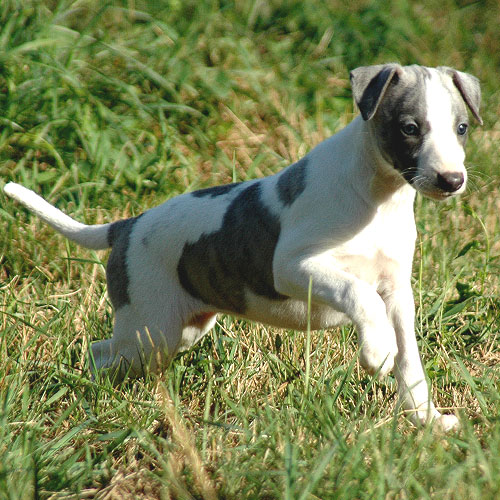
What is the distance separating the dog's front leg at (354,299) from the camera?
134 inches

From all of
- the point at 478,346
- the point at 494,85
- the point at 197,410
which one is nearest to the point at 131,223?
the point at 197,410

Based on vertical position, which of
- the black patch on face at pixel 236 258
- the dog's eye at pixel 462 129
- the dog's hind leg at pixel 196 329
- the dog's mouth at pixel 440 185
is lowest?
the dog's hind leg at pixel 196 329

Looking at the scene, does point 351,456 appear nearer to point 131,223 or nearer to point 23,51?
point 131,223

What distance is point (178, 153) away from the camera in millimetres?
6180

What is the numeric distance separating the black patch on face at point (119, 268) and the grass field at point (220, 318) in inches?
11.6

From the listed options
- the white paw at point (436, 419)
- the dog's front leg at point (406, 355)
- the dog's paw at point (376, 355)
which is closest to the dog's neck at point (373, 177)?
the dog's front leg at point (406, 355)

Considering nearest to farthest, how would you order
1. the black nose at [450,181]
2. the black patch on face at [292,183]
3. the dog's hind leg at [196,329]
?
the black nose at [450,181] < the black patch on face at [292,183] < the dog's hind leg at [196,329]

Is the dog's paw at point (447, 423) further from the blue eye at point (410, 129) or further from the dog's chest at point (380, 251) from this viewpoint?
the blue eye at point (410, 129)

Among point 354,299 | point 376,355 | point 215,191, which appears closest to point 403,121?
point 354,299

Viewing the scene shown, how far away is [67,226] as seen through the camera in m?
4.50

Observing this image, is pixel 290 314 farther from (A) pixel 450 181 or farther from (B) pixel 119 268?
(A) pixel 450 181

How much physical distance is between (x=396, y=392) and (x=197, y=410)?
0.92 meters

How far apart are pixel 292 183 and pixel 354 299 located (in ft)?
2.38

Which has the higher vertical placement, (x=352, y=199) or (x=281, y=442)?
(x=352, y=199)
